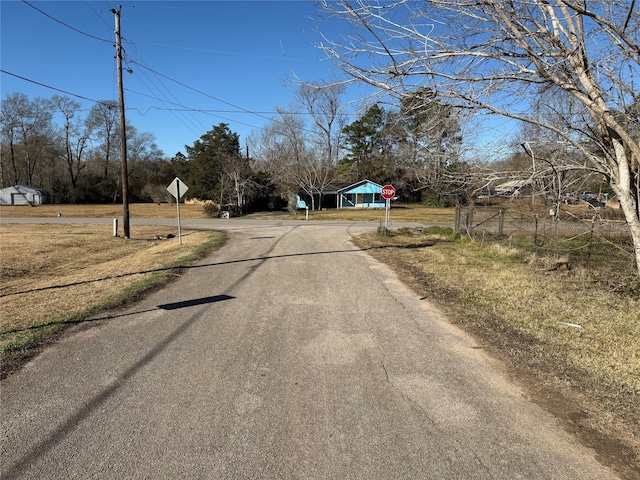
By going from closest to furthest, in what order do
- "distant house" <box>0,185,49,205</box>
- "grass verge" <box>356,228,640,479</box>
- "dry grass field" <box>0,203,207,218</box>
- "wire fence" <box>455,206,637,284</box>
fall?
1. "grass verge" <box>356,228,640,479</box>
2. "wire fence" <box>455,206,637,284</box>
3. "dry grass field" <box>0,203,207,218</box>
4. "distant house" <box>0,185,49,205</box>

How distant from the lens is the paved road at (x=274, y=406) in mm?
2744

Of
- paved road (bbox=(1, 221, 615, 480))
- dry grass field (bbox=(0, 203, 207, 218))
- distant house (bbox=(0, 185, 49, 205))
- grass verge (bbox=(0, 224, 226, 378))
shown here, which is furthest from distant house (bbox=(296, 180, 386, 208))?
paved road (bbox=(1, 221, 615, 480))

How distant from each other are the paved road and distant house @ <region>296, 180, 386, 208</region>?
50.9 meters

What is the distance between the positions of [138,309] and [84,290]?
2.38 meters

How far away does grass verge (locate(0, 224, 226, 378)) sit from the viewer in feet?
18.1

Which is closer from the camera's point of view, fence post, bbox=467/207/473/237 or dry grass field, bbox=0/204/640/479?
dry grass field, bbox=0/204/640/479

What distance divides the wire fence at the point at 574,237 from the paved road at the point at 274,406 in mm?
4332

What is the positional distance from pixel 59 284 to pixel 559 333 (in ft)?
32.9

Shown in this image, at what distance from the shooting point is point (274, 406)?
11.5 ft

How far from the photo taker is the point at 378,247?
619 inches

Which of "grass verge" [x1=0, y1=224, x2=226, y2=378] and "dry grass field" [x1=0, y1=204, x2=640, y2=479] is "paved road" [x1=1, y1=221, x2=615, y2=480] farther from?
"grass verge" [x1=0, y1=224, x2=226, y2=378]

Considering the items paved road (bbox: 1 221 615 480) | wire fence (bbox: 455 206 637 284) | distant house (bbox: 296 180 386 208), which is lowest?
paved road (bbox: 1 221 615 480)

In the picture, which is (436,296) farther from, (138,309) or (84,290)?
(84,290)

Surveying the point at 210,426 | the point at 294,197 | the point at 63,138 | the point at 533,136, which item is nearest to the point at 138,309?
the point at 210,426
